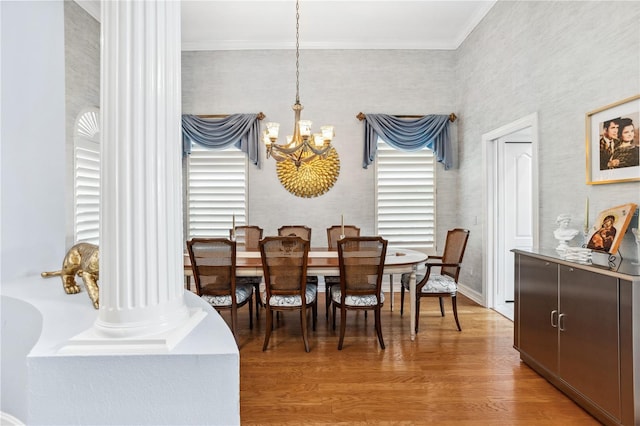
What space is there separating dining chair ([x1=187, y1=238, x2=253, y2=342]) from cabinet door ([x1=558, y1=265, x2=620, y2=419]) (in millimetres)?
2274

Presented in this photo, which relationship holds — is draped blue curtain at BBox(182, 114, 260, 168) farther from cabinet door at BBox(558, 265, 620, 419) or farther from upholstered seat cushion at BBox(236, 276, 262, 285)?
cabinet door at BBox(558, 265, 620, 419)

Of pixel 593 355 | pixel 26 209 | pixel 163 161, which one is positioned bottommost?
pixel 593 355

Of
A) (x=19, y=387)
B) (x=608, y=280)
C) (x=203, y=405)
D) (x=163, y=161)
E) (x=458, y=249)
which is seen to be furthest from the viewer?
(x=458, y=249)

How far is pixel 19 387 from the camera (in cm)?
151

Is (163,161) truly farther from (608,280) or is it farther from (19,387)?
(608,280)

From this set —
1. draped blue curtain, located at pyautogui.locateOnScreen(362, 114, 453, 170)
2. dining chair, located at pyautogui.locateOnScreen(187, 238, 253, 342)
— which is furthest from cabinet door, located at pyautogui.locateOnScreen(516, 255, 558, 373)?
draped blue curtain, located at pyautogui.locateOnScreen(362, 114, 453, 170)

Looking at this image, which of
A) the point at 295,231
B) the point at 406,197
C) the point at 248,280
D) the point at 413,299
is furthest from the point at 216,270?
the point at 406,197

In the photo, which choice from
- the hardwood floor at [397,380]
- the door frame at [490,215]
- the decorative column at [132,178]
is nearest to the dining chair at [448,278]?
the hardwood floor at [397,380]

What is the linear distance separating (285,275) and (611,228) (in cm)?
221

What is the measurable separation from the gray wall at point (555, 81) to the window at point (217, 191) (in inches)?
121

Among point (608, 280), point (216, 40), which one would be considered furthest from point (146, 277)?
point (216, 40)

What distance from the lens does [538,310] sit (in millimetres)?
2330

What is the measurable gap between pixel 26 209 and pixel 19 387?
96cm

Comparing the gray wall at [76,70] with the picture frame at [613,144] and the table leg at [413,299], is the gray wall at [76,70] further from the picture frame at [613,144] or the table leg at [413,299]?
the picture frame at [613,144]
